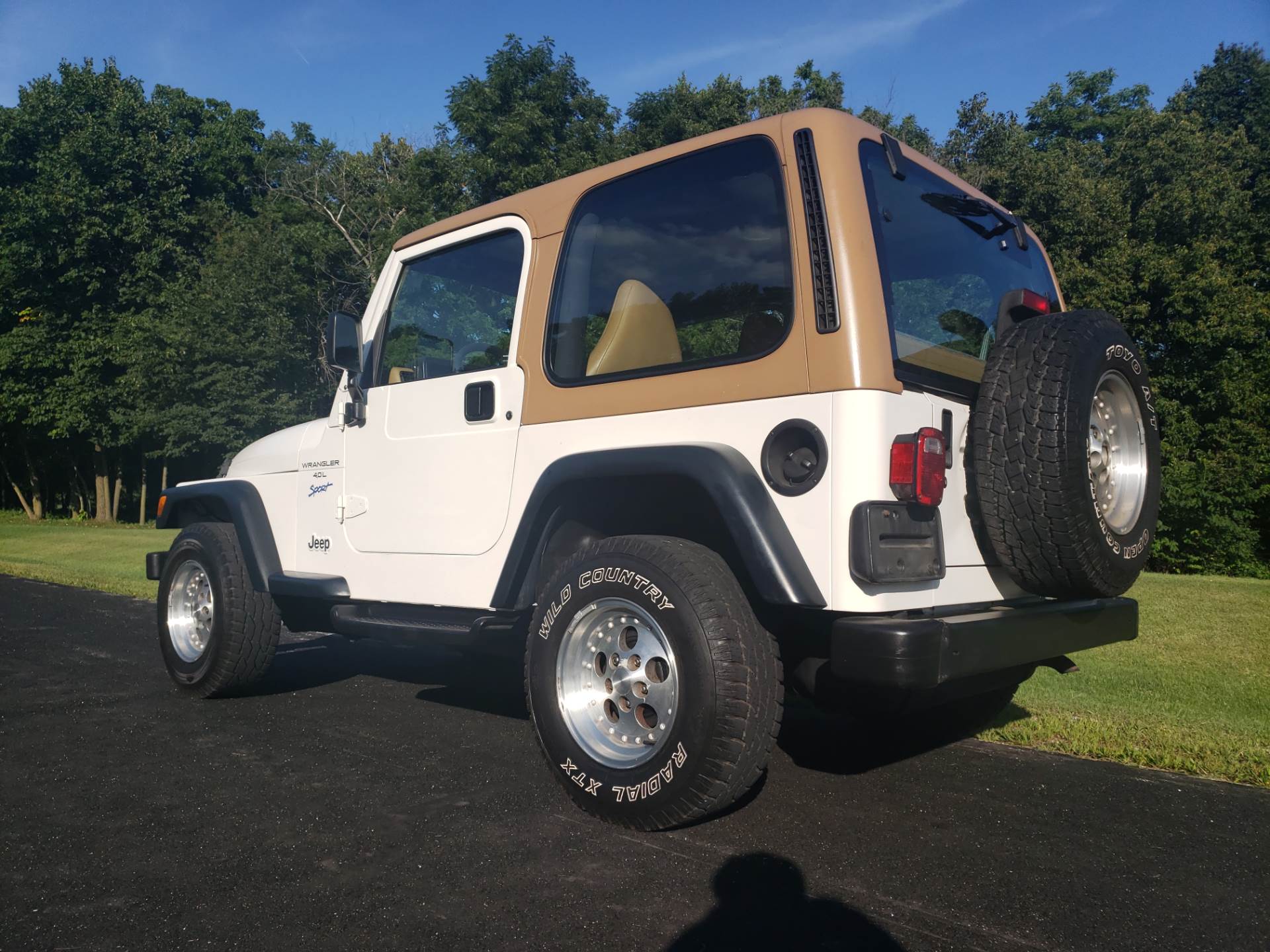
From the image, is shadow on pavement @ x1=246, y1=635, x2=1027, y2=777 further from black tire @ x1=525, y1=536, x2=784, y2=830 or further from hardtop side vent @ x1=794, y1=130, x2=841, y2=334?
hardtop side vent @ x1=794, y1=130, x2=841, y2=334

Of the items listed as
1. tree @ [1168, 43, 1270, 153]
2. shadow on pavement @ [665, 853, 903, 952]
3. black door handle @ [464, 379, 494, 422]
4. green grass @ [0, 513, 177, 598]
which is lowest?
green grass @ [0, 513, 177, 598]

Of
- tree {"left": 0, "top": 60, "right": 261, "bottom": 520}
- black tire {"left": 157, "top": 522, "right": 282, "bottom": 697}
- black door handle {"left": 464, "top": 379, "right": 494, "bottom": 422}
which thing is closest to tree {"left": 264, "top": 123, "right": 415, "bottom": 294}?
tree {"left": 0, "top": 60, "right": 261, "bottom": 520}

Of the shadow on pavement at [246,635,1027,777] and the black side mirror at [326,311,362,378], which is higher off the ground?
the black side mirror at [326,311,362,378]

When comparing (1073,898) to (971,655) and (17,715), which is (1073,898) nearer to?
(971,655)

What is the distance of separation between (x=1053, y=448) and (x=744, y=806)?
1.68 m

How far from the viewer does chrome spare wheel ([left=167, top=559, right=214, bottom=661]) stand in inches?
223

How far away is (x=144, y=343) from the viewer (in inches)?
1190

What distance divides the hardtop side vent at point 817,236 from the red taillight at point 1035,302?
3.56 feet

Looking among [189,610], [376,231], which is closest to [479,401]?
[189,610]

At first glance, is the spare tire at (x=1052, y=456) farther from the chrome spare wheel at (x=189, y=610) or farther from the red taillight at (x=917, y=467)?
the chrome spare wheel at (x=189, y=610)

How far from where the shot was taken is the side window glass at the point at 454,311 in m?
4.45

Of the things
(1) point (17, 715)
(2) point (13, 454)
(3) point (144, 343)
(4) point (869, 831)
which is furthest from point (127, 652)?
(2) point (13, 454)

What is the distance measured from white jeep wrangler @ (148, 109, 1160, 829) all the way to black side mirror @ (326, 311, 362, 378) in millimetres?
306

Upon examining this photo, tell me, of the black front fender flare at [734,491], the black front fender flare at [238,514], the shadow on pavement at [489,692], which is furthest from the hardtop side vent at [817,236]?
the black front fender flare at [238,514]
